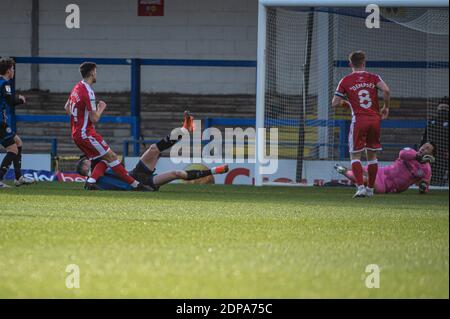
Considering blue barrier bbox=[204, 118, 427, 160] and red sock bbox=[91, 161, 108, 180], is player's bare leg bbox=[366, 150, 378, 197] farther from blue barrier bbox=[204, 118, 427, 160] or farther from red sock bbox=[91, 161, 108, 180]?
blue barrier bbox=[204, 118, 427, 160]

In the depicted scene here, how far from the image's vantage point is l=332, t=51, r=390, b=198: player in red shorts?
14.6 meters

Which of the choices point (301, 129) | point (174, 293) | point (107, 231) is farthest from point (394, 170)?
point (174, 293)

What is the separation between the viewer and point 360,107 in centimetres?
1466

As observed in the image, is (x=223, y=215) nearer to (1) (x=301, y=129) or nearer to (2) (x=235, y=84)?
(1) (x=301, y=129)

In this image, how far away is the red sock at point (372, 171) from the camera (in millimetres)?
14828

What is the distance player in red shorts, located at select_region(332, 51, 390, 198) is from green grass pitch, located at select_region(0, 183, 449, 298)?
1619 millimetres

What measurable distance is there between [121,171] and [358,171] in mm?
3195

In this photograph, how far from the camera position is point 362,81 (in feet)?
47.8

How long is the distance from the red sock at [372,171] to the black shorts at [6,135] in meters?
5.16

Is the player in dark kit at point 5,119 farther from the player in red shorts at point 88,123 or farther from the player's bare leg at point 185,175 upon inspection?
the player's bare leg at point 185,175

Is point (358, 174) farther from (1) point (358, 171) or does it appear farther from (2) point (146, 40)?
(2) point (146, 40)

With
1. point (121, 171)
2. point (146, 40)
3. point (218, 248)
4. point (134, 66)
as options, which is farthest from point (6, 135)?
point (146, 40)

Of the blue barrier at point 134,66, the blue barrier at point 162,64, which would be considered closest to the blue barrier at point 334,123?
the blue barrier at point 162,64

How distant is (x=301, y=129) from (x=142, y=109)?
8208mm
